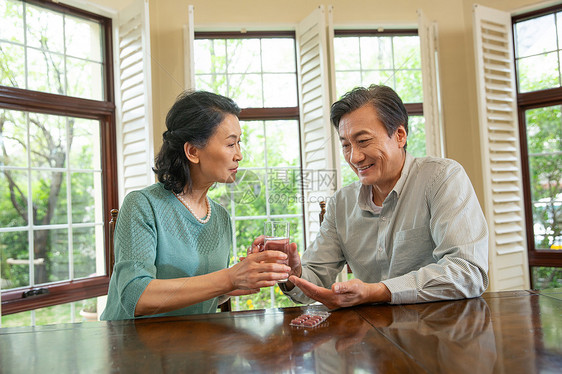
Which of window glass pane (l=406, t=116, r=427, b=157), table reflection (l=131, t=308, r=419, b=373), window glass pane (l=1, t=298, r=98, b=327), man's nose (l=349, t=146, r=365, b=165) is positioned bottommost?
window glass pane (l=1, t=298, r=98, b=327)

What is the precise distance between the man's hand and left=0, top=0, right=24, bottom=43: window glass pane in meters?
2.38

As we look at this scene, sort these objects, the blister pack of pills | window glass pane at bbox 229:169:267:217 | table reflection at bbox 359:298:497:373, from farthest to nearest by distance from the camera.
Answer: window glass pane at bbox 229:169:267:217 → the blister pack of pills → table reflection at bbox 359:298:497:373

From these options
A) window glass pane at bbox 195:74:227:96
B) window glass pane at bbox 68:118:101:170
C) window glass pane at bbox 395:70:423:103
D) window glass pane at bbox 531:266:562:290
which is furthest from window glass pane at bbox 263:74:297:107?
window glass pane at bbox 531:266:562:290

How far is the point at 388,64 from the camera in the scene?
3.33m

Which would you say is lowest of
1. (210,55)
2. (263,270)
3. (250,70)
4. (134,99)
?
(263,270)

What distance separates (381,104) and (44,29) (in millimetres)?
2239

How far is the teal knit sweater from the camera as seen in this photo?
1.29 metres

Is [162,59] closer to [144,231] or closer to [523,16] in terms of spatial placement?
Answer: [144,231]

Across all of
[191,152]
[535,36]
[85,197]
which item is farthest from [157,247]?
[535,36]

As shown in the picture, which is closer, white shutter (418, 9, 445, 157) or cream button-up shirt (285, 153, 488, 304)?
cream button-up shirt (285, 153, 488, 304)

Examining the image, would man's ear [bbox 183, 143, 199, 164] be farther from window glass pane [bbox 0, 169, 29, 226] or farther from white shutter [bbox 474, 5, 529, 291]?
white shutter [bbox 474, 5, 529, 291]

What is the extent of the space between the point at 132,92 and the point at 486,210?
2.47 m

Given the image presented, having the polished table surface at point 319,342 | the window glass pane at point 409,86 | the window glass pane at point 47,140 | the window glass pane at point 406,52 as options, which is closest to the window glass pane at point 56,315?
the window glass pane at point 47,140

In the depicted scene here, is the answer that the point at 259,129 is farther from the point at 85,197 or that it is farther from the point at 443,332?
the point at 443,332
